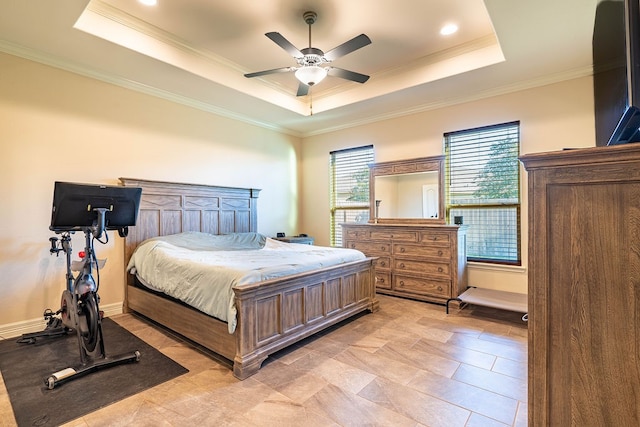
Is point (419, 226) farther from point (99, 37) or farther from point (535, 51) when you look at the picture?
point (99, 37)

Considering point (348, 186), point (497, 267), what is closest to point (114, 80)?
point (348, 186)

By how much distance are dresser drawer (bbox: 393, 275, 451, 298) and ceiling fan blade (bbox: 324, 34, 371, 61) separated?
9.89 ft

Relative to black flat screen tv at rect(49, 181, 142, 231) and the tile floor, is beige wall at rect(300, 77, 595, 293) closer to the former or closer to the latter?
the tile floor

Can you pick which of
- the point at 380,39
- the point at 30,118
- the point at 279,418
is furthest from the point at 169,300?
the point at 380,39

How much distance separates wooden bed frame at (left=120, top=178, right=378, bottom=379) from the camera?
2436 mm

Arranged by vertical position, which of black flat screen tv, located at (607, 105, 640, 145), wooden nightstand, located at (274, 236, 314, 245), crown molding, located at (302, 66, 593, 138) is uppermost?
crown molding, located at (302, 66, 593, 138)

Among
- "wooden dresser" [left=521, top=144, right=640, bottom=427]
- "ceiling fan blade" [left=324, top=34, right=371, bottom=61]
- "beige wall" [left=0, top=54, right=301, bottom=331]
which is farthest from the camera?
"beige wall" [left=0, top=54, right=301, bottom=331]

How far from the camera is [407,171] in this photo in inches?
189

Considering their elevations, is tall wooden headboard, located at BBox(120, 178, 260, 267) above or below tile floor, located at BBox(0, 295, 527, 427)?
above

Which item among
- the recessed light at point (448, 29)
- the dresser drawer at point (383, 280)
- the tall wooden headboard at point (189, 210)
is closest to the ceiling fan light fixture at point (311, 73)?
the recessed light at point (448, 29)

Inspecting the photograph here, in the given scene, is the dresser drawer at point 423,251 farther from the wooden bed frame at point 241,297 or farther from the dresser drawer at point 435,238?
the wooden bed frame at point 241,297

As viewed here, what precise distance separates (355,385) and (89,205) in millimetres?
2382

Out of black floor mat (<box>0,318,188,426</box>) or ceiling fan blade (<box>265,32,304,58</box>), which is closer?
black floor mat (<box>0,318,188,426</box>)

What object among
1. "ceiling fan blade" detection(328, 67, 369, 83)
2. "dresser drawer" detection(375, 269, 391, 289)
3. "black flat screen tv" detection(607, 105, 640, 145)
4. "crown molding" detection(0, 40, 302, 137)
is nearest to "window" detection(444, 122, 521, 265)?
"dresser drawer" detection(375, 269, 391, 289)
